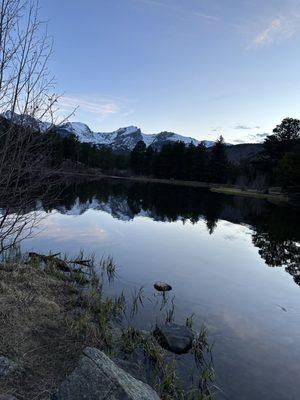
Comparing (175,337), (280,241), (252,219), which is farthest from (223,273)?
(252,219)

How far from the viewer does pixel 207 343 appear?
920 cm

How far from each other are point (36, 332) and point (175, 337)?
3.25 metres

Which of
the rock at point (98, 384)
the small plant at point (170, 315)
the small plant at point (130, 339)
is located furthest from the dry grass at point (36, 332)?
the small plant at point (170, 315)

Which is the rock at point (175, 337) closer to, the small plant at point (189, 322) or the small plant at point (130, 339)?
the small plant at point (130, 339)

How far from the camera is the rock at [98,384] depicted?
187 inches

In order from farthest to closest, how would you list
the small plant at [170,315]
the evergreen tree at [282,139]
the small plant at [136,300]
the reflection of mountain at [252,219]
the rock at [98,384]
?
the evergreen tree at [282,139] < the reflection of mountain at [252,219] < the small plant at [136,300] < the small plant at [170,315] < the rock at [98,384]

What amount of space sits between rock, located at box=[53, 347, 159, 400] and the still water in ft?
9.07

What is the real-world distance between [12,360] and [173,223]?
1003 inches

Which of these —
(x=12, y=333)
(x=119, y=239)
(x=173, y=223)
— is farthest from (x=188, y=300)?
(x=173, y=223)

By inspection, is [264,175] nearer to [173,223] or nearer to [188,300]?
[173,223]

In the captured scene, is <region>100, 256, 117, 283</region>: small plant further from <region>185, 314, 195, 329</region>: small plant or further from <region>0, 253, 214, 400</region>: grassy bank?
<region>185, 314, 195, 329</region>: small plant

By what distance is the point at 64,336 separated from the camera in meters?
7.54

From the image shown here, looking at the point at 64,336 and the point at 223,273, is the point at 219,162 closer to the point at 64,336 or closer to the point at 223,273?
the point at 223,273

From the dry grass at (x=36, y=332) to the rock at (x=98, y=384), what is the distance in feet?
1.81
